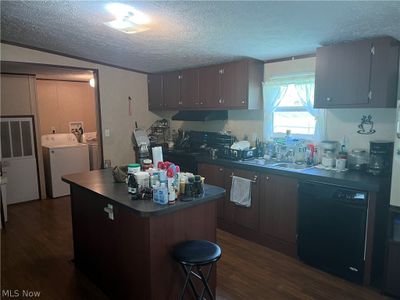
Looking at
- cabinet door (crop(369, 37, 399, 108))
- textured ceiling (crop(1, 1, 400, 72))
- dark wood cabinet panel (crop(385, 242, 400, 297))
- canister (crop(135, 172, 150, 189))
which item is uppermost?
textured ceiling (crop(1, 1, 400, 72))

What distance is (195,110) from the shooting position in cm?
464

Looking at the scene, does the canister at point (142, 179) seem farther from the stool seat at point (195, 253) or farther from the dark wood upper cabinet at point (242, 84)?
the dark wood upper cabinet at point (242, 84)

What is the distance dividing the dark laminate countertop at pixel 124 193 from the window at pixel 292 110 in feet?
5.63

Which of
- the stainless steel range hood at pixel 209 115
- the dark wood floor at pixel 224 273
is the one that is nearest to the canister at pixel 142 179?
the dark wood floor at pixel 224 273

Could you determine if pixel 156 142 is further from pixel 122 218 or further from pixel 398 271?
pixel 398 271

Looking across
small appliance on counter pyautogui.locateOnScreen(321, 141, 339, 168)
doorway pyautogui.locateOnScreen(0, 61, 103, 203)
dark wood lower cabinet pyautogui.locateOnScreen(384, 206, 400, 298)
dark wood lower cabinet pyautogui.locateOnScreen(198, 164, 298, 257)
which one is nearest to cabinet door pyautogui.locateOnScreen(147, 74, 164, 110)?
doorway pyautogui.locateOnScreen(0, 61, 103, 203)

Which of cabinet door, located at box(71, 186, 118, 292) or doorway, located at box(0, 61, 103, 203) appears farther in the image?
doorway, located at box(0, 61, 103, 203)

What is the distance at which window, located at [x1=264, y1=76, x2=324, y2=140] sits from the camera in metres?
3.47

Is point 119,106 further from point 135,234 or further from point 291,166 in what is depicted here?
point 135,234

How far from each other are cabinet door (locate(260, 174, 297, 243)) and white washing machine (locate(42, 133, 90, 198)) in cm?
363

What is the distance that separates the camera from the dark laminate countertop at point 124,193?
1.93 meters

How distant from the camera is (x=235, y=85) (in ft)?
12.7

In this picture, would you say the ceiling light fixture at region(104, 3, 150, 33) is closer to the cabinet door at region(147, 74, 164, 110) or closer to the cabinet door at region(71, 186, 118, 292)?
the cabinet door at region(71, 186, 118, 292)

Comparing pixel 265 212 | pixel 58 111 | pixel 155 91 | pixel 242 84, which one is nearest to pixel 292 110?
pixel 242 84
